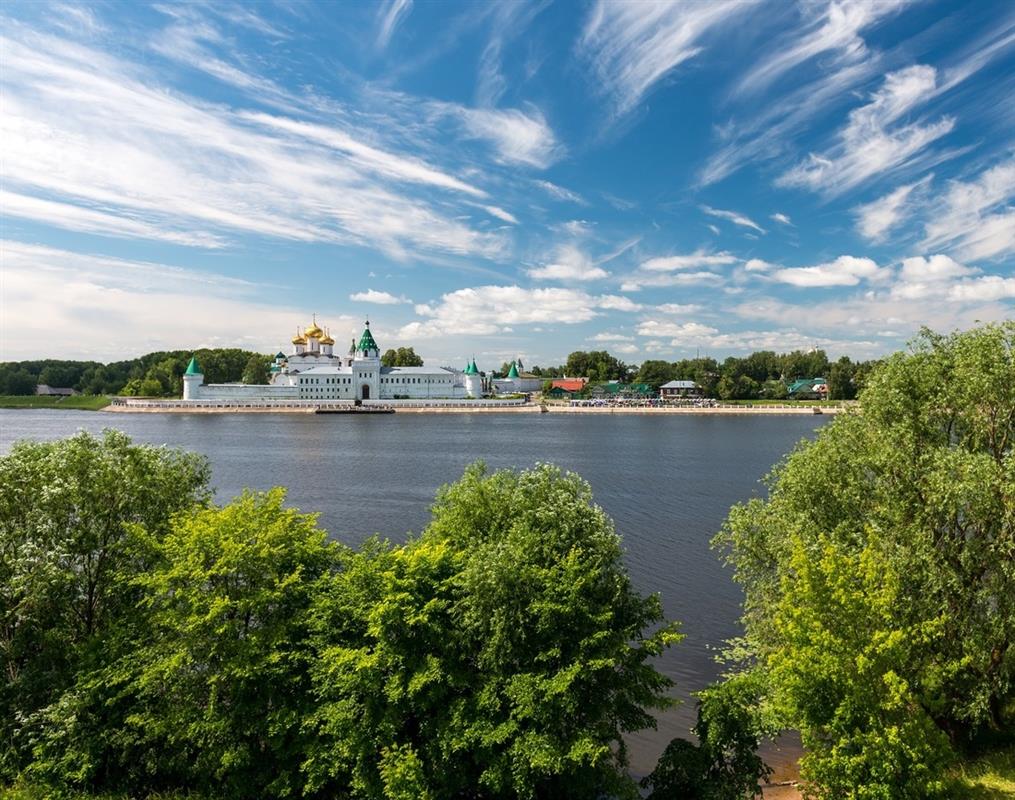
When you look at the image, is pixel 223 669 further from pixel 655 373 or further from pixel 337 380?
pixel 655 373

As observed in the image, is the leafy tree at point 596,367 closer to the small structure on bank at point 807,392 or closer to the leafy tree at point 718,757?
the small structure on bank at point 807,392

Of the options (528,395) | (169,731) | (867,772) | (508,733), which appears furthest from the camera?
(528,395)

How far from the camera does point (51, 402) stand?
15475 cm

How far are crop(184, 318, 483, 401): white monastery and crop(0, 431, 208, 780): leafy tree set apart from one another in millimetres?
122746

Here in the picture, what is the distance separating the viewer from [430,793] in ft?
34.7

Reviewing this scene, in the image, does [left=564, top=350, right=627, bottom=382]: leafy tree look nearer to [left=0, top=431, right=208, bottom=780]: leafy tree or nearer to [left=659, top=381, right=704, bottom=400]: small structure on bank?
[left=659, top=381, right=704, bottom=400]: small structure on bank

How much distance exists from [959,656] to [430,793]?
32.6 ft

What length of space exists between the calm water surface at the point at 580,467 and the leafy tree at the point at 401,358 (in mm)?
43874

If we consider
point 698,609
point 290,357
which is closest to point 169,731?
point 698,609

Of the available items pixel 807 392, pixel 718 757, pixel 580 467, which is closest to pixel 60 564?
pixel 718 757

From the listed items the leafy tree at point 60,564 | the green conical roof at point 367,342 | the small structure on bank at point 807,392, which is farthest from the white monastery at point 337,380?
the leafy tree at point 60,564

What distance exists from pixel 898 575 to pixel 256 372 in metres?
156

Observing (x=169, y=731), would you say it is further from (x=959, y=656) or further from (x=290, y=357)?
(x=290, y=357)

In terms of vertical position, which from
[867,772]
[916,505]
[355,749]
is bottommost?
[355,749]
